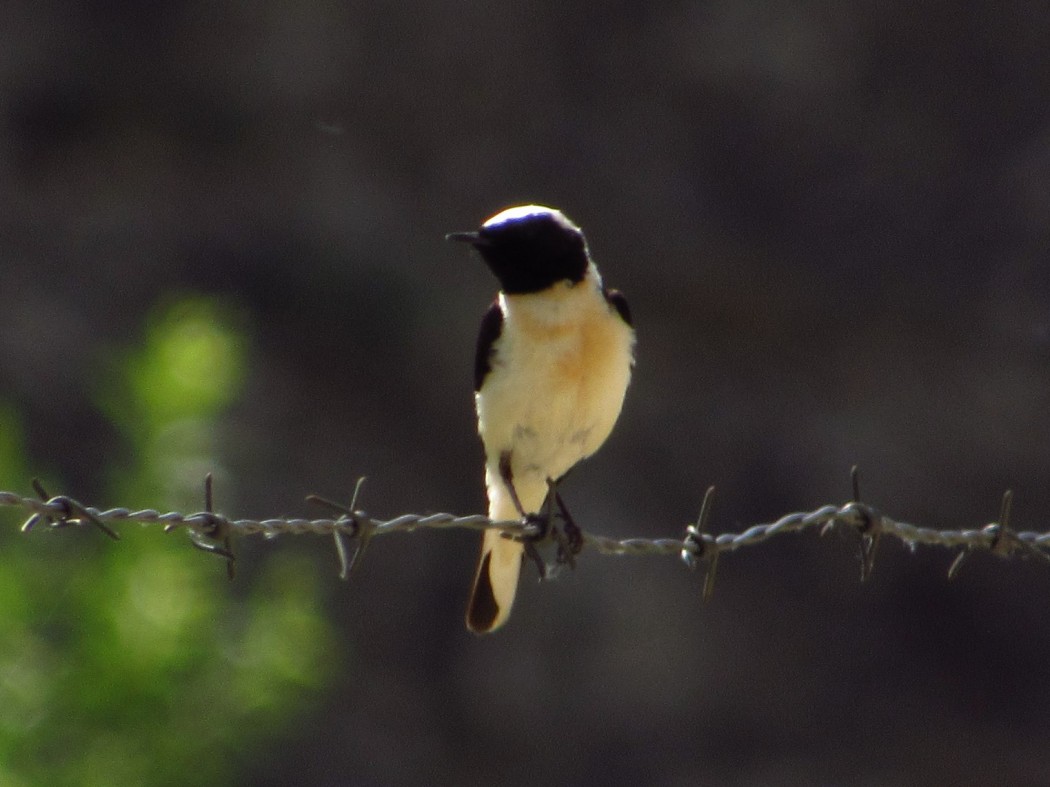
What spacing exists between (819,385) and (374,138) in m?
3.69

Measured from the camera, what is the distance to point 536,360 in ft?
14.2

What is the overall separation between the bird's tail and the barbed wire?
57 centimetres

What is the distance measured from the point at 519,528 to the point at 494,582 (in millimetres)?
1080

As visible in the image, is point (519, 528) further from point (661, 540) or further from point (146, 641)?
point (146, 641)

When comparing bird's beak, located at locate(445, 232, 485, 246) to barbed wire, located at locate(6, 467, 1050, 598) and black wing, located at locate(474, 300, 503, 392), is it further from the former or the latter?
barbed wire, located at locate(6, 467, 1050, 598)

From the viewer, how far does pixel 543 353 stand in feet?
14.2

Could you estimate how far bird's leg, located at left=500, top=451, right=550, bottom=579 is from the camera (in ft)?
12.7

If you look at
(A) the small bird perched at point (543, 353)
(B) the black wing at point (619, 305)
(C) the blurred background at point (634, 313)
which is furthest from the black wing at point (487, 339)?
(C) the blurred background at point (634, 313)

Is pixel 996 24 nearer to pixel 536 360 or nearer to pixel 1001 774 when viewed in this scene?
pixel 1001 774

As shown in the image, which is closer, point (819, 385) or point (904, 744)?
point (904, 744)

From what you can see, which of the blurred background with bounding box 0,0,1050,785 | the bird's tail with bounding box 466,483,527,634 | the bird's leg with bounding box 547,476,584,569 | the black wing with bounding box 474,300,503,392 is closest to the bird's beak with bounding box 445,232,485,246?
the black wing with bounding box 474,300,503,392

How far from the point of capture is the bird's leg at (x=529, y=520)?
12.7ft

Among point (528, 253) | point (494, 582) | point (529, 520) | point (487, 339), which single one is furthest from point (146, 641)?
point (528, 253)

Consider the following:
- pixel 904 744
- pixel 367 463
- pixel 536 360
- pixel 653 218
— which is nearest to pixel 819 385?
pixel 653 218
